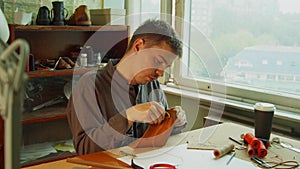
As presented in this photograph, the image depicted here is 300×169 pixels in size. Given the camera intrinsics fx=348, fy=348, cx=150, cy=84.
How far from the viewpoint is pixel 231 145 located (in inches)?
50.8

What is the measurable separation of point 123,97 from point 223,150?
474 mm

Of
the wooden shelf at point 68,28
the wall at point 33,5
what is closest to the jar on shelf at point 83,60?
the wooden shelf at point 68,28

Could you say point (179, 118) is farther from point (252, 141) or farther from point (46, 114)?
point (46, 114)

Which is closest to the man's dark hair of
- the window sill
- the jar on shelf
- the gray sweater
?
the gray sweater

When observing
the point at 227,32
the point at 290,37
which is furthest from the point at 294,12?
the point at 227,32

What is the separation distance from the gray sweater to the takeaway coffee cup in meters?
0.47

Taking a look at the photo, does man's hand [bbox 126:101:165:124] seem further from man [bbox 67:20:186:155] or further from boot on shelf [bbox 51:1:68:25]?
boot on shelf [bbox 51:1:68:25]

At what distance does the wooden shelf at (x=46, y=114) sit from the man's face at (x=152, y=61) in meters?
1.03

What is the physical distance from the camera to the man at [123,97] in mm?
1271

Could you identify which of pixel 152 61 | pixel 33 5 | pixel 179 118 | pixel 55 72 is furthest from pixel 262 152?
pixel 33 5

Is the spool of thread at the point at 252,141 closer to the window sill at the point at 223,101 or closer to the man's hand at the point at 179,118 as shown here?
the man's hand at the point at 179,118

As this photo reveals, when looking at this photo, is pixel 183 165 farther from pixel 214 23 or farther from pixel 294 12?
pixel 214 23

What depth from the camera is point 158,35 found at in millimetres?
1422

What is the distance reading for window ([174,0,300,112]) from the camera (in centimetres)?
197
